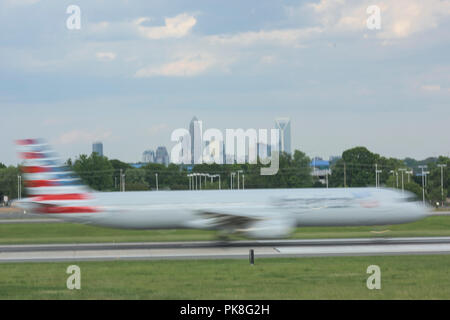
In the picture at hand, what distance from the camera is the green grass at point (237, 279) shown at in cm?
2319

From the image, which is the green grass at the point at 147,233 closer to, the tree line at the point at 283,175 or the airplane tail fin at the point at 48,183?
the airplane tail fin at the point at 48,183

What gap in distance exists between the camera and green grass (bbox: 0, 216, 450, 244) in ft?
161

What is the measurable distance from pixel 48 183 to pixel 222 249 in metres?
12.8

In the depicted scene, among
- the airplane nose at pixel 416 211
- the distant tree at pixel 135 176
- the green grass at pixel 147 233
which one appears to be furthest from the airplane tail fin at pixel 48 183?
the distant tree at pixel 135 176

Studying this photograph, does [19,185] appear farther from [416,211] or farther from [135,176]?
[416,211]

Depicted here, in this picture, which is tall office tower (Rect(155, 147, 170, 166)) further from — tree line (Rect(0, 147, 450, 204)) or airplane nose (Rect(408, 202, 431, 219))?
airplane nose (Rect(408, 202, 431, 219))

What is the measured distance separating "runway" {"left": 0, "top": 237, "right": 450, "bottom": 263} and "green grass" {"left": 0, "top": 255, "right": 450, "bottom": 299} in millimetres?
2575

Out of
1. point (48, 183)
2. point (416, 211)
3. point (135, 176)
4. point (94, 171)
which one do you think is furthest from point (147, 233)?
point (135, 176)

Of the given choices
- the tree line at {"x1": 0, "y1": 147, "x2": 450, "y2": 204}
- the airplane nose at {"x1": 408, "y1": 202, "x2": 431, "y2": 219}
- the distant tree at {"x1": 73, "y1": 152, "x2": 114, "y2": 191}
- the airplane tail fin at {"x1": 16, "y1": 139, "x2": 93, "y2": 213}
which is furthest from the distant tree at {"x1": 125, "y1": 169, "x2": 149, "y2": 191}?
the airplane nose at {"x1": 408, "y1": 202, "x2": 431, "y2": 219}

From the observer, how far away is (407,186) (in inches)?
4616

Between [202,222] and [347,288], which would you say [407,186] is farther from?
[347,288]

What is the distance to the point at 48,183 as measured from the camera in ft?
145

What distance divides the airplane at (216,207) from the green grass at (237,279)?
9556mm
